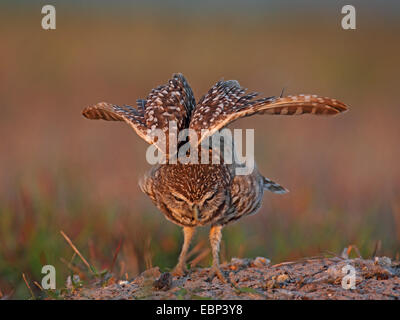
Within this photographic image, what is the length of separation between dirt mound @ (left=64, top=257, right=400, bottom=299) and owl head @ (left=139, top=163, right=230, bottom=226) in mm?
468

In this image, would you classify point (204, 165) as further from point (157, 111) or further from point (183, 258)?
point (183, 258)

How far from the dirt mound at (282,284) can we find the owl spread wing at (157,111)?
110cm

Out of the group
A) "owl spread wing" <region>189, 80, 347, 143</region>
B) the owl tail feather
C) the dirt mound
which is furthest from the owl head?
the owl tail feather

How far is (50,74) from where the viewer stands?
42.0 feet

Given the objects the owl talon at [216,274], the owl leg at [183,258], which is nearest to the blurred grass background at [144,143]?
the owl leg at [183,258]

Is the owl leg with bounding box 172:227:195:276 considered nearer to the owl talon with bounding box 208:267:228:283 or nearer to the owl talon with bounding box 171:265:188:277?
the owl talon with bounding box 171:265:188:277

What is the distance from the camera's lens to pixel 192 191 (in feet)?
16.7

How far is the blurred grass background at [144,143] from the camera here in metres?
7.13

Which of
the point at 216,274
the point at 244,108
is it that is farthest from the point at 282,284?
the point at 244,108

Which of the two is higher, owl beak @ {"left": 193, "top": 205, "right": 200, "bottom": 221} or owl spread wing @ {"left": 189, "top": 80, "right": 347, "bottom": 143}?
owl spread wing @ {"left": 189, "top": 80, "right": 347, "bottom": 143}

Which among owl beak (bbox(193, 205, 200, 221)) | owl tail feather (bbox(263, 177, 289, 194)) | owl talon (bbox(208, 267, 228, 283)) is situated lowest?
owl talon (bbox(208, 267, 228, 283))

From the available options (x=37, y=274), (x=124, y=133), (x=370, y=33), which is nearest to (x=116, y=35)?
(x=124, y=133)

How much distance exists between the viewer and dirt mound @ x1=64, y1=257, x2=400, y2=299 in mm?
4500

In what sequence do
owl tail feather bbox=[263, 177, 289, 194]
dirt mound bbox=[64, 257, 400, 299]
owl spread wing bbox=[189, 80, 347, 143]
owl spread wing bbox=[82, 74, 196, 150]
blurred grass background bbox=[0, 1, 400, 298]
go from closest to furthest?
dirt mound bbox=[64, 257, 400, 299], owl spread wing bbox=[189, 80, 347, 143], owl spread wing bbox=[82, 74, 196, 150], owl tail feather bbox=[263, 177, 289, 194], blurred grass background bbox=[0, 1, 400, 298]
